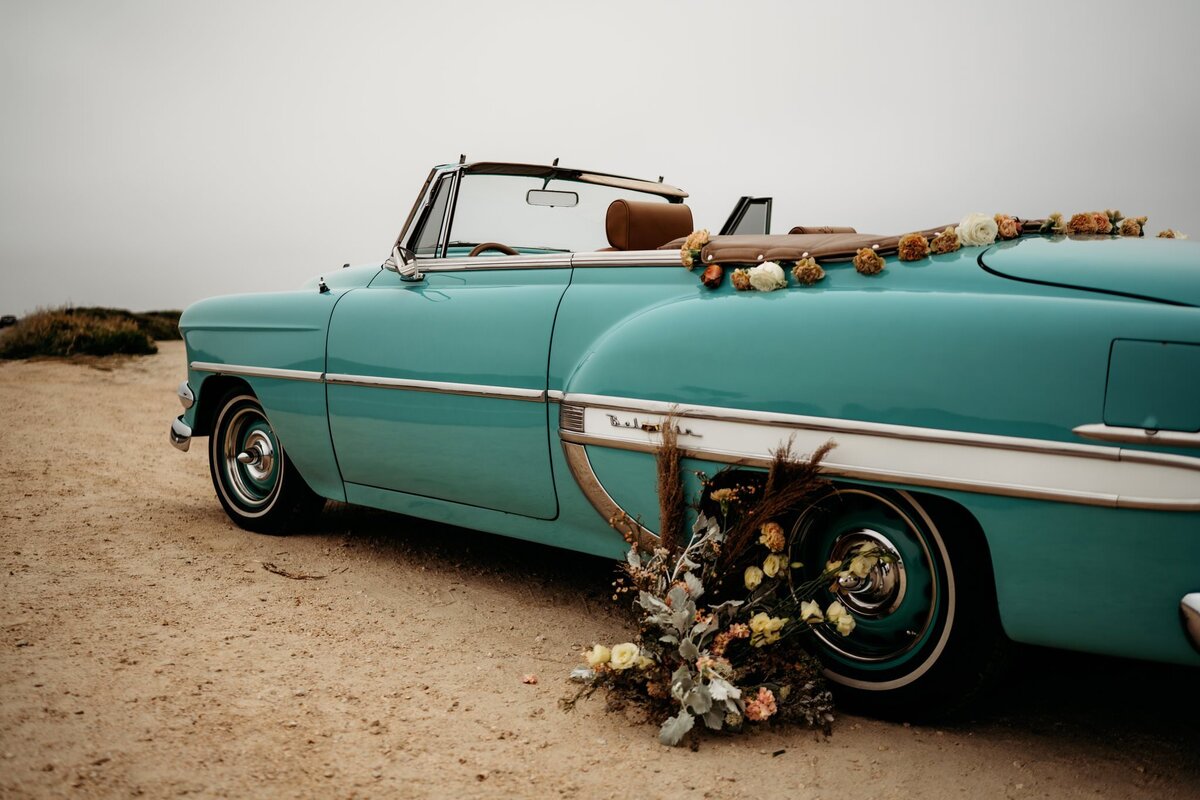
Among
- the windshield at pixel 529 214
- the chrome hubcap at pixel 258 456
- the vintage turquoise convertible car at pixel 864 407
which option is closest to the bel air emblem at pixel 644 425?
the vintage turquoise convertible car at pixel 864 407

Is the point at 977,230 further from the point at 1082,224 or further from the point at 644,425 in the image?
the point at 644,425

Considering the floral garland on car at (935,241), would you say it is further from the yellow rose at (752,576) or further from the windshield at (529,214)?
the windshield at (529,214)

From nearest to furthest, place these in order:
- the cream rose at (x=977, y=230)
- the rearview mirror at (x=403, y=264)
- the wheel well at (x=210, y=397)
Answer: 1. the cream rose at (x=977, y=230)
2. the rearview mirror at (x=403, y=264)
3. the wheel well at (x=210, y=397)

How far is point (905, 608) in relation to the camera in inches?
104

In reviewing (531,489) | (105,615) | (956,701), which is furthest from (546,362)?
(105,615)

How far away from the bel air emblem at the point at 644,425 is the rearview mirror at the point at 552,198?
71.1 inches

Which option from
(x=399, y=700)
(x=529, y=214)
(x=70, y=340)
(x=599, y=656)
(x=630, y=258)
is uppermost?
(x=529, y=214)

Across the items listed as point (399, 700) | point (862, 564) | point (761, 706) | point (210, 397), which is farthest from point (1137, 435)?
point (210, 397)

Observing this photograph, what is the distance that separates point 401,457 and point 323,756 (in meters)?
1.57

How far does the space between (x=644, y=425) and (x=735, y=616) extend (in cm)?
64

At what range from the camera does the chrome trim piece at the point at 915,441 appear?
216 centimetres

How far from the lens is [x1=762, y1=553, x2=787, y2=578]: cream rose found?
273 cm

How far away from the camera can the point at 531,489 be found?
3.37 m

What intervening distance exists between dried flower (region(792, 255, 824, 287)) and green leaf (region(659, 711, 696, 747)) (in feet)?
4.24
